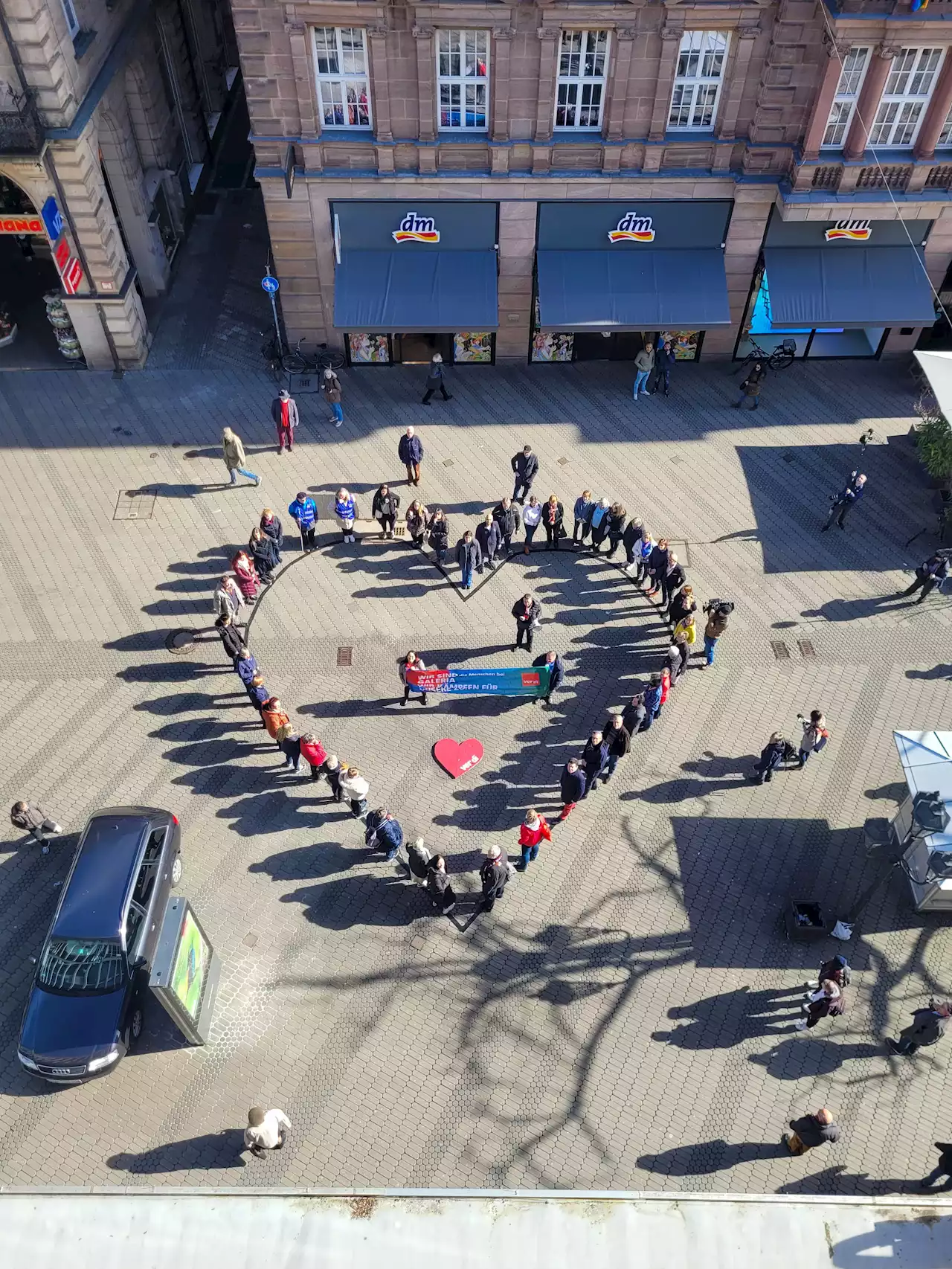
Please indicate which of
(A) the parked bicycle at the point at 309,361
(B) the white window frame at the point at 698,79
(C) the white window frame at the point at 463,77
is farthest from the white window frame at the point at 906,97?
(A) the parked bicycle at the point at 309,361

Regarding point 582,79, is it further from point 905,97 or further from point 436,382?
point 436,382

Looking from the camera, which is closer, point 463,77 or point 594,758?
point 594,758

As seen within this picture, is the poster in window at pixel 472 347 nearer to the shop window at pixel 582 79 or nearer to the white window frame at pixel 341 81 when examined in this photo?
the shop window at pixel 582 79

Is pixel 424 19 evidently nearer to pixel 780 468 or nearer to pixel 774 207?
→ pixel 774 207

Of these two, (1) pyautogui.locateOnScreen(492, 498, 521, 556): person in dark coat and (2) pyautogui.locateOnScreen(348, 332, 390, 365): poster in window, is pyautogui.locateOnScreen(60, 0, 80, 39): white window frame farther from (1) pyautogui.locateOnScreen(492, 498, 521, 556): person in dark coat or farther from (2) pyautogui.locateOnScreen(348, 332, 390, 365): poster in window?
(1) pyautogui.locateOnScreen(492, 498, 521, 556): person in dark coat

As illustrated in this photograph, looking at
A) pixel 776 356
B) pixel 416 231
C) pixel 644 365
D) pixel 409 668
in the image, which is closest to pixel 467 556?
pixel 409 668

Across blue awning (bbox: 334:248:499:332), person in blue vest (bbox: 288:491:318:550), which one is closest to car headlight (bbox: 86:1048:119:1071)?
person in blue vest (bbox: 288:491:318:550)
